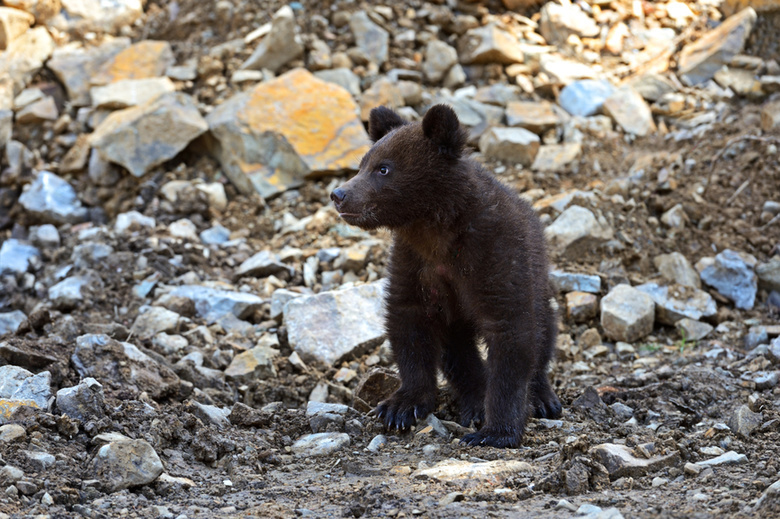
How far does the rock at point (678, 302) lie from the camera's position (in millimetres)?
6801

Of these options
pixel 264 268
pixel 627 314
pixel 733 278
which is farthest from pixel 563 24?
pixel 264 268

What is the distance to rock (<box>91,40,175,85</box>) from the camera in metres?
10.4

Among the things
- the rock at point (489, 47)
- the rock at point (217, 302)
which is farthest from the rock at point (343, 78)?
the rock at point (217, 302)

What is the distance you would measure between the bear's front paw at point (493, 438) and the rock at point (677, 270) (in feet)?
11.6

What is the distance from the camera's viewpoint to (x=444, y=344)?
4.85 meters

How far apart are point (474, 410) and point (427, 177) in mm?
1416

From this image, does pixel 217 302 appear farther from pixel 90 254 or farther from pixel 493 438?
pixel 493 438

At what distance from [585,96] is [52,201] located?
6429 millimetres

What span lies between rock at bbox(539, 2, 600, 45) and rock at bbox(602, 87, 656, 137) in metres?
1.66

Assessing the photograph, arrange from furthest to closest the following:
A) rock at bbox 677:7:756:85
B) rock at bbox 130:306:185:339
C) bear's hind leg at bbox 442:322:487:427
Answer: rock at bbox 677:7:756:85 → rock at bbox 130:306:185:339 → bear's hind leg at bbox 442:322:487:427

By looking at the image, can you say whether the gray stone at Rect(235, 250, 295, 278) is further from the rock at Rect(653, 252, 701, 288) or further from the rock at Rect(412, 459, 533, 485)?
the rock at Rect(412, 459, 533, 485)

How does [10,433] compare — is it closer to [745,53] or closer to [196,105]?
[196,105]

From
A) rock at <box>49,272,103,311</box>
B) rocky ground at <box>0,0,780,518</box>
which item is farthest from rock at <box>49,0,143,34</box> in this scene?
rock at <box>49,272,103,311</box>

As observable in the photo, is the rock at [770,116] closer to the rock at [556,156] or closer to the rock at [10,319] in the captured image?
the rock at [556,156]
